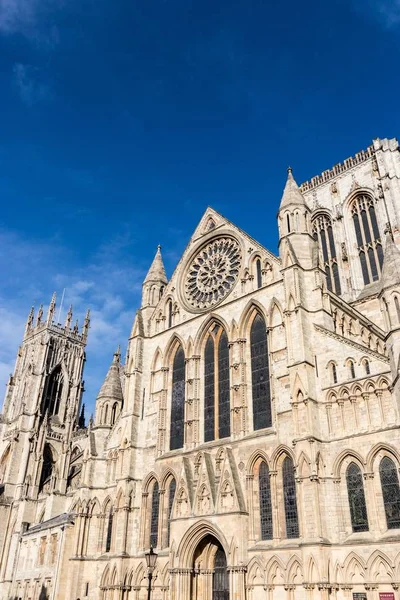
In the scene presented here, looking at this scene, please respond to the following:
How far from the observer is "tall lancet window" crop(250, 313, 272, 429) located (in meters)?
24.7

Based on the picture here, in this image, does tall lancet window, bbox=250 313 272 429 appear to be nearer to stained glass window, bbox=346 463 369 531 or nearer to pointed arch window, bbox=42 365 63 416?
stained glass window, bbox=346 463 369 531

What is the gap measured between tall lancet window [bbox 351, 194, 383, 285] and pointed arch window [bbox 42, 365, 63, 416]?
42409 mm

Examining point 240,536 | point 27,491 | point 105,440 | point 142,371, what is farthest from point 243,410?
point 27,491

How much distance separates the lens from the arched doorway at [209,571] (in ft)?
77.2

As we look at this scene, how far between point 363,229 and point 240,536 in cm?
3106

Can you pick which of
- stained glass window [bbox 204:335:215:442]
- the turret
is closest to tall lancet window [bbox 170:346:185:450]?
stained glass window [bbox 204:335:215:442]

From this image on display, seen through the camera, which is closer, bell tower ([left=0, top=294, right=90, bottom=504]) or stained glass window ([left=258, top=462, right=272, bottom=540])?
stained glass window ([left=258, top=462, right=272, bottom=540])

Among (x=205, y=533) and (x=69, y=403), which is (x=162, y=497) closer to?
(x=205, y=533)

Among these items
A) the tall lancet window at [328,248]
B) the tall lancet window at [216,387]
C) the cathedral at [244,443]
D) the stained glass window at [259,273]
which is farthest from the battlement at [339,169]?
the tall lancet window at [216,387]

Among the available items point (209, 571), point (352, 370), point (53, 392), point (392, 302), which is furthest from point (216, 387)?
point (53, 392)

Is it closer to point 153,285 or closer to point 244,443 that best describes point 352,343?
point 244,443

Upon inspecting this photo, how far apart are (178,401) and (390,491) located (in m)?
13.6

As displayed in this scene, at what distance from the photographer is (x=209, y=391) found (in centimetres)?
2827

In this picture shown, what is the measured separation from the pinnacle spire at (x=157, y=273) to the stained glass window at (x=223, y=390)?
28.5 ft
